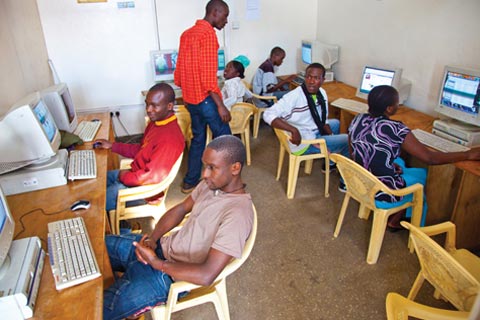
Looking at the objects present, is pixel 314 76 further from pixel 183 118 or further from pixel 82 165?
pixel 82 165

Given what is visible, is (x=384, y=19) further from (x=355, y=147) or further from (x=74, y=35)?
(x=74, y=35)

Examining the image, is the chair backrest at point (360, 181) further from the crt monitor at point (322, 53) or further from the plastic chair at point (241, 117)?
the crt monitor at point (322, 53)

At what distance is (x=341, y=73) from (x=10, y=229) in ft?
12.4

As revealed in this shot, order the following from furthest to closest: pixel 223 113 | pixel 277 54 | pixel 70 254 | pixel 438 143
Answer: pixel 277 54 < pixel 223 113 < pixel 438 143 < pixel 70 254

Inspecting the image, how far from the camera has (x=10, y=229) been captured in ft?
4.02

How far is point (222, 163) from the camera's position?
134cm

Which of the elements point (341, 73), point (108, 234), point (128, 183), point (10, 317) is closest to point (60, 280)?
point (10, 317)

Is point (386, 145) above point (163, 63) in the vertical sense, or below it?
below

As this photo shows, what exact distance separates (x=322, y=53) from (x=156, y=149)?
9.09 ft

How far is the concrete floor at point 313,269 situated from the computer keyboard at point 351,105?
2.59ft

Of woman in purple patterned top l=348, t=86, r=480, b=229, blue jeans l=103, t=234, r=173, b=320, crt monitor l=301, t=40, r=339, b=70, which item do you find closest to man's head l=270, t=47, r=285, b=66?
crt monitor l=301, t=40, r=339, b=70

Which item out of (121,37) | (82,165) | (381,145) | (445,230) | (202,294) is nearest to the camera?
(202,294)

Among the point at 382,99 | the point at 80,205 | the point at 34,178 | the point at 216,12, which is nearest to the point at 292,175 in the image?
the point at 382,99

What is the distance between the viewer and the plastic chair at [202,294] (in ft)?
4.38
